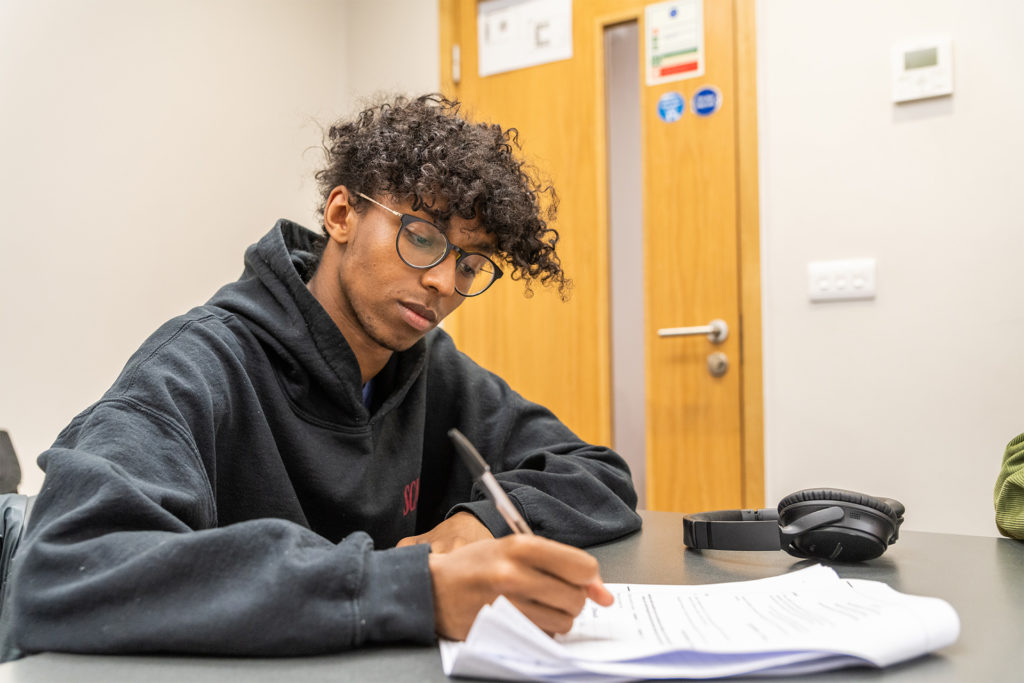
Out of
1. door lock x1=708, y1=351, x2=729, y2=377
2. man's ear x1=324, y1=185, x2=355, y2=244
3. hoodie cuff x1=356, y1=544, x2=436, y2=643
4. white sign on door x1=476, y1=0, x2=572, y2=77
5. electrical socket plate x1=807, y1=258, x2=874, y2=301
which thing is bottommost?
hoodie cuff x1=356, y1=544, x2=436, y2=643

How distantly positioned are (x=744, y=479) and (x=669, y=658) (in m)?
1.94

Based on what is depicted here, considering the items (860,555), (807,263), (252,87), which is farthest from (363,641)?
(252,87)

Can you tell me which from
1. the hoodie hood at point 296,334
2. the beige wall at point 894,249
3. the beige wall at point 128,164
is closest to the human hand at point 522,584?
the hoodie hood at point 296,334

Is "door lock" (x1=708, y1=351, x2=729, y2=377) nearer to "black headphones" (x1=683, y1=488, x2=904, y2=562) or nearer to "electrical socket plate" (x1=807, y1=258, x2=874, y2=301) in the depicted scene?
"electrical socket plate" (x1=807, y1=258, x2=874, y2=301)

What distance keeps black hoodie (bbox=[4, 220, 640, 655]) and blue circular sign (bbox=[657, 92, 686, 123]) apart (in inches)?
56.5

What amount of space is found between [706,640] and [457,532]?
0.43 m

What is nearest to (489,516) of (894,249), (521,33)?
(894,249)

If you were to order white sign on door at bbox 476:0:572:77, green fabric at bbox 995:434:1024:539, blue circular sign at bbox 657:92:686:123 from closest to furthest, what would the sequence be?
green fabric at bbox 995:434:1024:539
blue circular sign at bbox 657:92:686:123
white sign on door at bbox 476:0:572:77

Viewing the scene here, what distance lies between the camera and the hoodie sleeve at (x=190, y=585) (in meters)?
0.59

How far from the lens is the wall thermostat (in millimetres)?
2145

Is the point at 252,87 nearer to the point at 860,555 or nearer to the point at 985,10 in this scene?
the point at 985,10

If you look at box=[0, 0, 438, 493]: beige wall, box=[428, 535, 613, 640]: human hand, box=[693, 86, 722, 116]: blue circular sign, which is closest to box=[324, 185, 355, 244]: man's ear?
box=[428, 535, 613, 640]: human hand

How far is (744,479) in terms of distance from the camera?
2.41m

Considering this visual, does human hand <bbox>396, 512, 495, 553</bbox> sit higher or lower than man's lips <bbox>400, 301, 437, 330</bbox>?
lower
